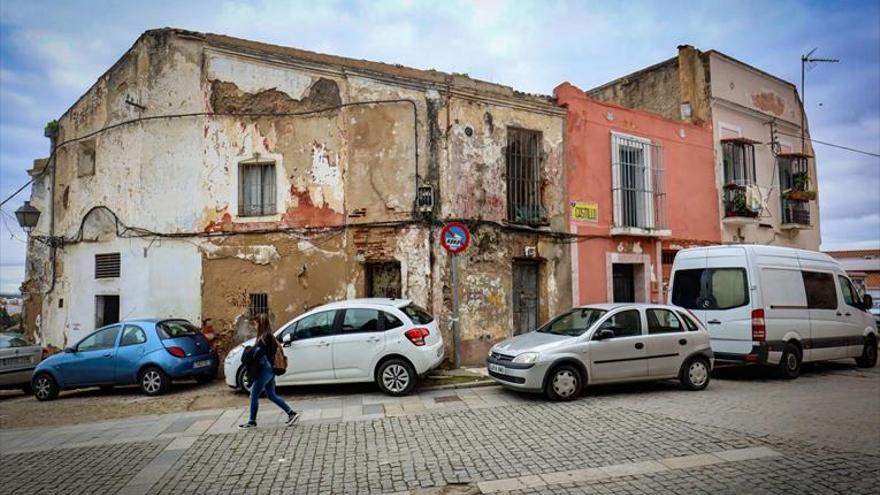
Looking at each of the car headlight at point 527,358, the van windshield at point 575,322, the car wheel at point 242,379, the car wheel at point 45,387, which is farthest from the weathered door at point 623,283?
the car wheel at point 45,387

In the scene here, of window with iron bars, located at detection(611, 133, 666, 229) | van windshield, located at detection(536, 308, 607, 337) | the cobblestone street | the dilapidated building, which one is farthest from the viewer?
window with iron bars, located at detection(611, 133, 666, 229)

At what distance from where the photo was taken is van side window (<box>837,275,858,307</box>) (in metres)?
12.4

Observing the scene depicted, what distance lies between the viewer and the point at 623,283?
50.9 feet

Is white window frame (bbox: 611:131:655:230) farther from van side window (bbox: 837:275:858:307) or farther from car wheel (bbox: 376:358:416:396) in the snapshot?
car wheel (bbox: 376:358:416:396)

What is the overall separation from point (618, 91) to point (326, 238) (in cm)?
1331

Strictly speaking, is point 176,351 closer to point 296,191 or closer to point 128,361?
point 128,361

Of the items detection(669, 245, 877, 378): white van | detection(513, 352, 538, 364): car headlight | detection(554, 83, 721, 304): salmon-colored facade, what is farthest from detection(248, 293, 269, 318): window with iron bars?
detection(669, 245, 877, 378): white van

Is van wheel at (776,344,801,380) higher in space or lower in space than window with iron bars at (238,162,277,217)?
lower

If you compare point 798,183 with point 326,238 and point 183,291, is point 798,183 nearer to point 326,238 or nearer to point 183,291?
point 326,238

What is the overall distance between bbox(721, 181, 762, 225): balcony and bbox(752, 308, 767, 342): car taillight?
8.17m

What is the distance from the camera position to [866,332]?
12.6 meters

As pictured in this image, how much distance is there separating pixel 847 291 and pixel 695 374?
6.06m

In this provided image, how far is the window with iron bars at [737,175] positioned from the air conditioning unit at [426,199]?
11.4 metres

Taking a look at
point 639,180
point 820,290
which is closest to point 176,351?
point 639,180
